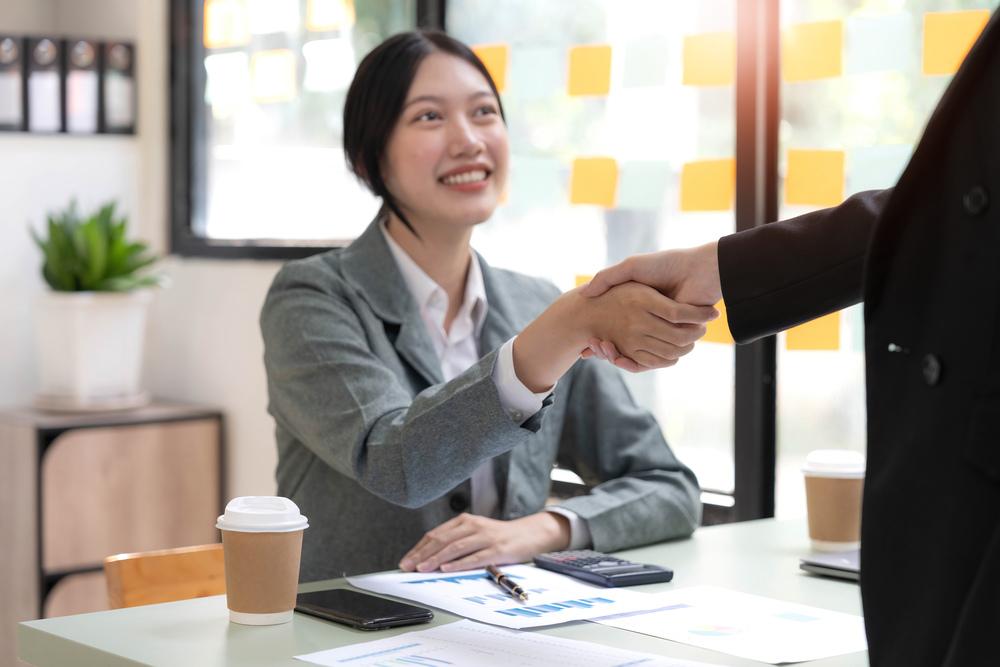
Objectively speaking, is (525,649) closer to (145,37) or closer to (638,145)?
(638,145)

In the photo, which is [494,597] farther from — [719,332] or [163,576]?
[719,332]

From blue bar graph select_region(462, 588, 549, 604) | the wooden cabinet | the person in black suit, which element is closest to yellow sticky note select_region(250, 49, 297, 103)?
the wooden cabinet

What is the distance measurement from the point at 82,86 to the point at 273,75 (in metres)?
0.59

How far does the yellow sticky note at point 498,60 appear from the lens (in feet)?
9.89

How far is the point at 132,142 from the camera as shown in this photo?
3904 millimetres

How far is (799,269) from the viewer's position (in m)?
1.22

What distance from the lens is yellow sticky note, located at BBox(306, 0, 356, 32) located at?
10.9 ft

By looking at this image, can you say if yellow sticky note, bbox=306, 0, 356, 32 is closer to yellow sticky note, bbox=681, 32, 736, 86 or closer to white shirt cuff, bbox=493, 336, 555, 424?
yellow sticky note, bbox=681, 32, 736, 86

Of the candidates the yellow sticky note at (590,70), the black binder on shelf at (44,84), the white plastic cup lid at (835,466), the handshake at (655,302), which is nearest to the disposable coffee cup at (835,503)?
the white plastic cup lid at (835,466)

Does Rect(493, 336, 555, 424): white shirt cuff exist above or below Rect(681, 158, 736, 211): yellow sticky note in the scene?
below

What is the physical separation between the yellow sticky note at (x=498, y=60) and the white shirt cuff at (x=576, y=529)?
1.43 metres

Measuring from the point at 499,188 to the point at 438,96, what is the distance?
173mm

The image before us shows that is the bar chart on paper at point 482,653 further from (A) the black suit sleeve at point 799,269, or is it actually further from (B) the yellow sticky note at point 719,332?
(B) the yellow sticky note at point 719,332

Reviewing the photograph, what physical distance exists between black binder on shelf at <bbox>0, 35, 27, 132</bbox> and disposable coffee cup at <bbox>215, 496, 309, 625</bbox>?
8.49 feet
